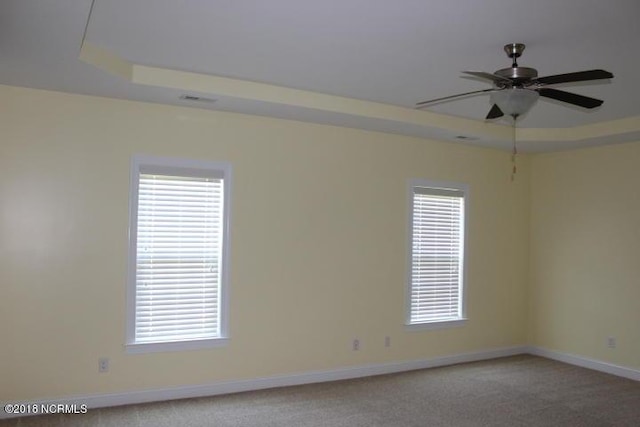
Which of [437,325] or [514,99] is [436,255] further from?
[514,99]

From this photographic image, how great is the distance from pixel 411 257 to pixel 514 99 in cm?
319

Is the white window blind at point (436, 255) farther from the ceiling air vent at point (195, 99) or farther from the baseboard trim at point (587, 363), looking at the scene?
the ceiling air vent at point (195, 99)

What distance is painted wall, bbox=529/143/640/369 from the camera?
6148 mm

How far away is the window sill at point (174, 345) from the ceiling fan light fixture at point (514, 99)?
3308 mm

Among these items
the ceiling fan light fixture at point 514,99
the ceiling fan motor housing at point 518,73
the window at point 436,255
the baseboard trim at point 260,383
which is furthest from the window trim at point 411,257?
the ceiling fan motor housing at point 518,73

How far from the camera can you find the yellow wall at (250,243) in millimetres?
4387

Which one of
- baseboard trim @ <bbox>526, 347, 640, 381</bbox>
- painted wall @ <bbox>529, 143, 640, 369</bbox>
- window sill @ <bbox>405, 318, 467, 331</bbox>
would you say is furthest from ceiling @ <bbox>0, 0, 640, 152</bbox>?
baseboard trim @ <bbox>526, 347, 640, 381</bbox>

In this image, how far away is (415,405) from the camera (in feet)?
16.1

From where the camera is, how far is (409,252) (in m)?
6.29

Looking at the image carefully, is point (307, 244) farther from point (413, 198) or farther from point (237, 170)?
point (413, 198)

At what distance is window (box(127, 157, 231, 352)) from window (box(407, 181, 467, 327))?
7.83 ft

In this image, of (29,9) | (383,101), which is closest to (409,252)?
(383,101)

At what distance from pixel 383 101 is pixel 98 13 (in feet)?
9.43

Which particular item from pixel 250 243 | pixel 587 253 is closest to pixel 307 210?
pixel 250 243
